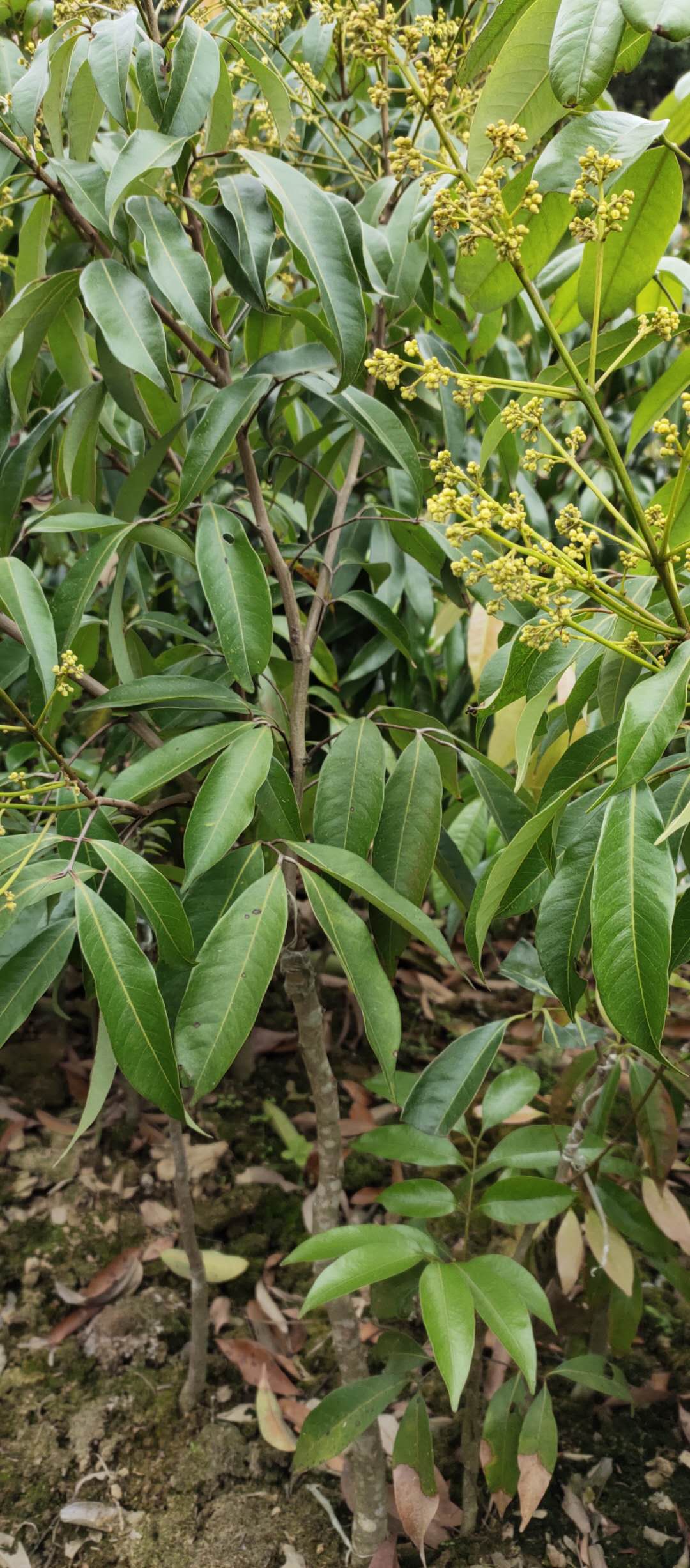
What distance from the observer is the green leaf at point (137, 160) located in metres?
0.65

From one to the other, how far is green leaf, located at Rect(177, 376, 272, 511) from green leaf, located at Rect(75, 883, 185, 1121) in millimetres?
329

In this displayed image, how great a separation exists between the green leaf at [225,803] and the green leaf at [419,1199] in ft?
1.25

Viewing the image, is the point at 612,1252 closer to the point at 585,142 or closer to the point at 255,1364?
the point at 255,1364

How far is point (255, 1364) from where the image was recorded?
3.95 ft

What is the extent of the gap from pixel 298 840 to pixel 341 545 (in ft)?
1.62

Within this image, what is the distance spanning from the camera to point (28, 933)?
0.79 m

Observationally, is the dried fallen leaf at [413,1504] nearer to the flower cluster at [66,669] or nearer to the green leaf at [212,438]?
the flower cluster at [66,669]

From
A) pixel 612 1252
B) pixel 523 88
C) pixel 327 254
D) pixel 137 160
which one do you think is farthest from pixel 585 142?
pixel 612 1252

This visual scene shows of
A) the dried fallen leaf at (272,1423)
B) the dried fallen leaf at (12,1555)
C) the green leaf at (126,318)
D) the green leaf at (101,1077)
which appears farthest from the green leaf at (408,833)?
the dried fallen leaf at (12,1555)

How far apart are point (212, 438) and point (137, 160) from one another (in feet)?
0.58

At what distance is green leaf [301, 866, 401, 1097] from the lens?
72 cm

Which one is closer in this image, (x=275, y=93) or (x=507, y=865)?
(x=507, y=865)

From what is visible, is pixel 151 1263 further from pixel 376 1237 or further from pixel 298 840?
pixel 298 840

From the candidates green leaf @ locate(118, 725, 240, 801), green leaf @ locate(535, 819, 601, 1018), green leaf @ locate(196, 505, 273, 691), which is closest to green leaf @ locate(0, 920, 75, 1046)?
green leaf @ locate(118, 725, 240, 801)
